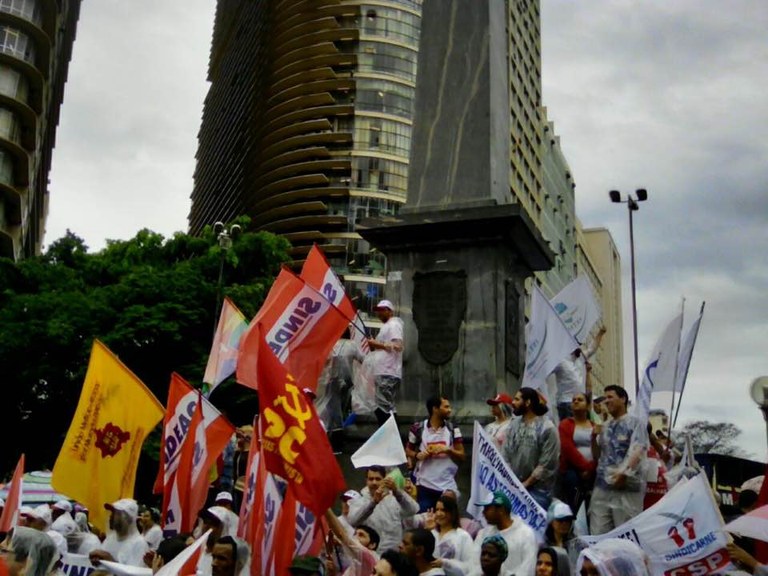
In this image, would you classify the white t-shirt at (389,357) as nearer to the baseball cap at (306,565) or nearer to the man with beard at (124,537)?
the man with beard at (124,537)

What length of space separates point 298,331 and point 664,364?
11.0 ft

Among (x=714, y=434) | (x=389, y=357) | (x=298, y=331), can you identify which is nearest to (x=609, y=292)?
(x=714, y=434)

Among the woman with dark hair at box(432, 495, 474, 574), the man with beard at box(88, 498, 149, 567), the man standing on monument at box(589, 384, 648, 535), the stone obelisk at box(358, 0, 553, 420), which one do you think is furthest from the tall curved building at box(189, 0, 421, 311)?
the woman with dark hair at box(432, 495, 474, 574)

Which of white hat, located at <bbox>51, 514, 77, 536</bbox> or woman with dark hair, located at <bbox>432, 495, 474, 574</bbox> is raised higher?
woman with dark hair, located at <bbox>432, 495, 474, 574</bbox>

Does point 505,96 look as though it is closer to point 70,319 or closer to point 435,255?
point 435,255

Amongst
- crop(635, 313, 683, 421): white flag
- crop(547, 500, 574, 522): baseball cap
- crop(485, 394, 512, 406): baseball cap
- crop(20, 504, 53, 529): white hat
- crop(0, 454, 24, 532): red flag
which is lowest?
crop(20, 504, 53, 529): white hat

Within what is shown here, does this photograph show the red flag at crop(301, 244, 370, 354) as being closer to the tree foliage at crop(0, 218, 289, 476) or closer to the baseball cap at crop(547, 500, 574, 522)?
the baseball cap at crop(547, 500, 574, 522)

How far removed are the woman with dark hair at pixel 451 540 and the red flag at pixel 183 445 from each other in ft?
7.91

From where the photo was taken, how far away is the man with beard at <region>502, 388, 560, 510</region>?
6832 mm

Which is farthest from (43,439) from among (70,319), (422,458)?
(422,458)

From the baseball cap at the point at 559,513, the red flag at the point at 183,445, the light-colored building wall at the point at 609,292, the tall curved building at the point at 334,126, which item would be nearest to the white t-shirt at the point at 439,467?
the baseball cap at the point at 559,513

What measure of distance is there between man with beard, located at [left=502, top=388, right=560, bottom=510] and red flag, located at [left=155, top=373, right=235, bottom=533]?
8.80 ft

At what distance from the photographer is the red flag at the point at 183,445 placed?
7453 mm

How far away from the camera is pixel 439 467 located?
7453mm
